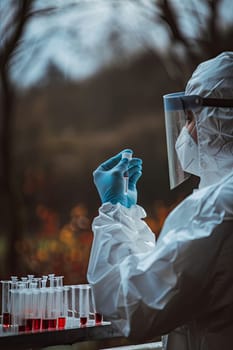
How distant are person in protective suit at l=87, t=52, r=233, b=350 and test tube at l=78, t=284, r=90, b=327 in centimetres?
28

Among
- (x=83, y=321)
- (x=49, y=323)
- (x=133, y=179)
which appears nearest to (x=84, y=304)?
(x=83, y=321)

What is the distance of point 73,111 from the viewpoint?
8.63 feet

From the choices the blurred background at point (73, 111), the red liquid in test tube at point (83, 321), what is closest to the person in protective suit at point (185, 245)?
the red liquid in test tube at point (83, 321)

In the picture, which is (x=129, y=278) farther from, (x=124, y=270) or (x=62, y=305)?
(x=62, y=305)

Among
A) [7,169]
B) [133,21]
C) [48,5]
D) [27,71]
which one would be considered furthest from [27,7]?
[7,169]

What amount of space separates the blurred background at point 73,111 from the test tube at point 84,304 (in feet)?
1.97

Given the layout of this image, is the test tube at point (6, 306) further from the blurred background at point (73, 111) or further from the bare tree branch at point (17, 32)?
the bare tree branch at point (17, 32)

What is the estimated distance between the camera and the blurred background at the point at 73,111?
99.6 inches

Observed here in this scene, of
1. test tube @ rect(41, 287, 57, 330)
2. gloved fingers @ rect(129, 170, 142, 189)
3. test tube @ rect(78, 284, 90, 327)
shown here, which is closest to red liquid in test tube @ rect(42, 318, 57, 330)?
test tube @ rect(41, 287, 57, 330)

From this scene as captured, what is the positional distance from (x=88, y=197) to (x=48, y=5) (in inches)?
33.1

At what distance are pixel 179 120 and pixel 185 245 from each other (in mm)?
445

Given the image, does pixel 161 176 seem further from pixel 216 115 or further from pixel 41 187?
pixel 216 115

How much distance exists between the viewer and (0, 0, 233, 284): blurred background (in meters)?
2.53

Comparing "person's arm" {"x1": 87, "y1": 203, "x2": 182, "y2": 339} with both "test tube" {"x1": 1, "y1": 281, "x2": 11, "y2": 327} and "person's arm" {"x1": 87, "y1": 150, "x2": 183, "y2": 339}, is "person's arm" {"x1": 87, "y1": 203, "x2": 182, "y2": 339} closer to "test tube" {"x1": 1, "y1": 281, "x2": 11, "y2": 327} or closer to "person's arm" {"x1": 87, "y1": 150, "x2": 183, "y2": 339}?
"person's arm" {"x1": 87, "y1": 150, "x2": 183, "y2": 339}
